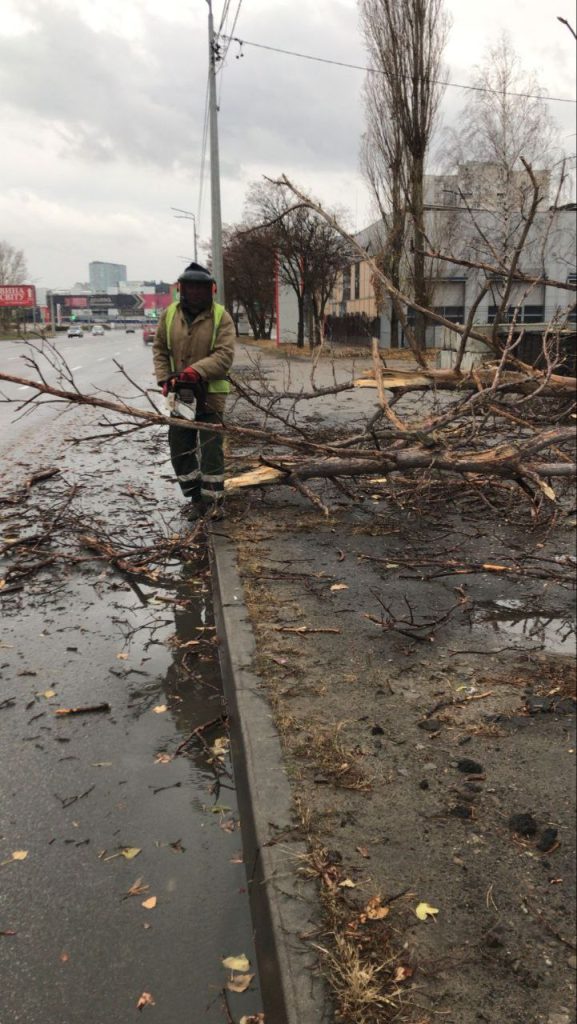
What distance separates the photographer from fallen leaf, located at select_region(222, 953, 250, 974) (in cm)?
194

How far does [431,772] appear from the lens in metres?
2.47

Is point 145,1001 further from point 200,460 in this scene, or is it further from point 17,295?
point 17,295

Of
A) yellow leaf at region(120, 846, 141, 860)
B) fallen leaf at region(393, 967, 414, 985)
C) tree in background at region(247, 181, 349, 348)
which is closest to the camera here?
fallen leaf at region(393, 967, 414, 985)

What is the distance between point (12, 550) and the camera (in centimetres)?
513

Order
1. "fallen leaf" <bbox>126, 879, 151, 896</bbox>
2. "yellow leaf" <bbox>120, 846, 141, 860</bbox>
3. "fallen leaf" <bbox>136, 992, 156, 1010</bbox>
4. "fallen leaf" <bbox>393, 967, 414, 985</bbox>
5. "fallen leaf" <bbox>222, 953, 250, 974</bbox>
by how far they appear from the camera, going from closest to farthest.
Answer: "fallen leaf" <bbox>393, 967, 414, 985</bbox>, "fallen leaf" <bbox>136, 992, 156, 1010</bbox>, "fallen leaf" <bbox>222, 953, 250, 974</bbox>, "fallen leaf" <bbox>126, 879, 151, 896</bbox>, "yellow leaf" <bbox>120, 846, 141, 860</bbox>

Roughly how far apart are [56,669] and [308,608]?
4.25 feet

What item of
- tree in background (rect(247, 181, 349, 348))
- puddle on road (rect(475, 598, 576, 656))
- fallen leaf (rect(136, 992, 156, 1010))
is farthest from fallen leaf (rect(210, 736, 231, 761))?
tree in background (rect(247, 181, 349, 348))

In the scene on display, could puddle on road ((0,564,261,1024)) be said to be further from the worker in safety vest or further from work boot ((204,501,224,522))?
the worker in safety vest

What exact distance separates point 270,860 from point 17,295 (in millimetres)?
90629

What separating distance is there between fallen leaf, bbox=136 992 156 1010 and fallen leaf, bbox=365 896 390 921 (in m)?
0.58

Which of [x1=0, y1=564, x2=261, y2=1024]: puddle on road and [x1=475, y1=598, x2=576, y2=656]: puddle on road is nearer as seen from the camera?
[x1=0, y1=564, x2=261, y2=1024]: puddle on road

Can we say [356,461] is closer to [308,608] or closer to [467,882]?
[308,608]

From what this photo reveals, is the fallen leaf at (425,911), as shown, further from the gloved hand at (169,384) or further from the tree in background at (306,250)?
the tree in background at (306,250)

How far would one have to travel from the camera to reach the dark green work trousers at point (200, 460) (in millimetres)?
5742
